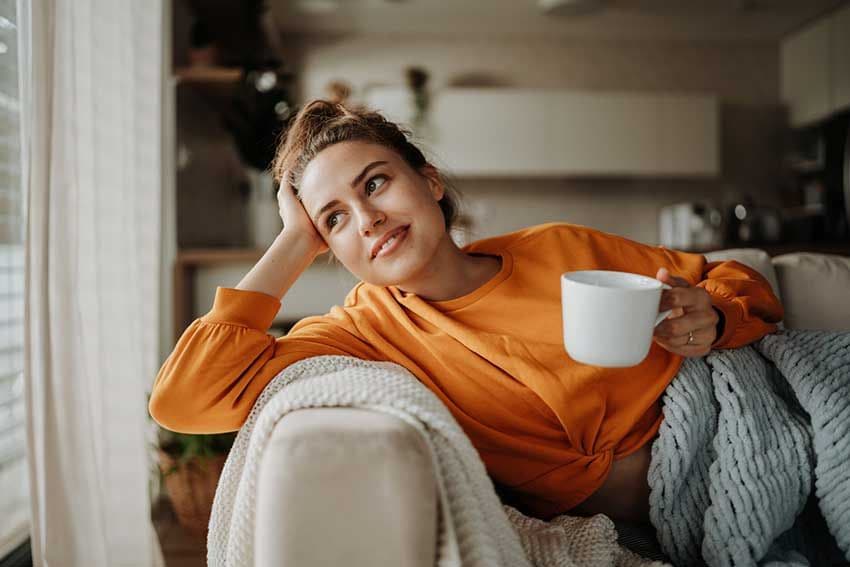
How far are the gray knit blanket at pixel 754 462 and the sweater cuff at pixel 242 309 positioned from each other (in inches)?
25.6

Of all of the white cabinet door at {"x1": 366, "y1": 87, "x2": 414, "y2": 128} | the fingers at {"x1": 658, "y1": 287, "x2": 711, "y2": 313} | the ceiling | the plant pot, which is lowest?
the plant pot

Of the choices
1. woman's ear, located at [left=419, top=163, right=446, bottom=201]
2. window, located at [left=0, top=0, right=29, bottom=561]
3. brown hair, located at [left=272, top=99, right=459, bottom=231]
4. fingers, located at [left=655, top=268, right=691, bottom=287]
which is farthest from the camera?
window, located at [left=0, top=0, right=29, bottom=561]

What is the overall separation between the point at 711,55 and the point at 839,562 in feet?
13.8

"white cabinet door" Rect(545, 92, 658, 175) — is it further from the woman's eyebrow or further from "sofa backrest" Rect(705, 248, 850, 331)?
the woman's eyebrow

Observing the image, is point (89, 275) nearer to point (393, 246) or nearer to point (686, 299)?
point (393, 246)

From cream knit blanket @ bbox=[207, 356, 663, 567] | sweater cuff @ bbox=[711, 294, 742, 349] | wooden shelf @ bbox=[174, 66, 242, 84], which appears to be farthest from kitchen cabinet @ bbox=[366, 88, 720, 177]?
cream knit blanket @ bbox=[207, 356, 663, 567]

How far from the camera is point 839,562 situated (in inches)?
38.9

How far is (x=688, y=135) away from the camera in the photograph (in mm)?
4121

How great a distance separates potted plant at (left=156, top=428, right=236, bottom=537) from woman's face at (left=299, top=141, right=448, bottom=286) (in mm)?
1044

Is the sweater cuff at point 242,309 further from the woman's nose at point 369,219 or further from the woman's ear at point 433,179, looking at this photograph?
the woman's ear at point 433,179

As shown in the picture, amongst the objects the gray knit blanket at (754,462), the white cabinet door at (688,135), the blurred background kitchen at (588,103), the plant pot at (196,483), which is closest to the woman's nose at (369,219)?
the gray knit blanket at (754,462)

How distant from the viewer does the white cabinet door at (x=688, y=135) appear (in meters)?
4.11

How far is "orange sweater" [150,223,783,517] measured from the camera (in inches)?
37.5

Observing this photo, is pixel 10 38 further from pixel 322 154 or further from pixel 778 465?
pixel 778 465
